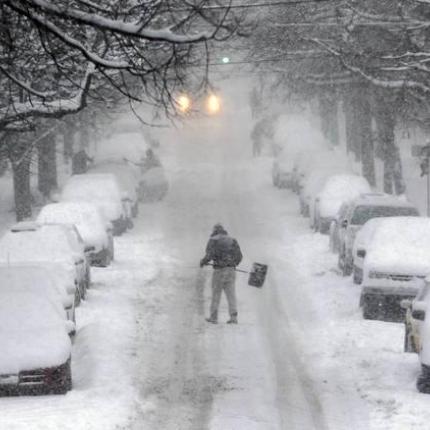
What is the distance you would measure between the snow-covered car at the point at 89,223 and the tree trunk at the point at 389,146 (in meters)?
10.5

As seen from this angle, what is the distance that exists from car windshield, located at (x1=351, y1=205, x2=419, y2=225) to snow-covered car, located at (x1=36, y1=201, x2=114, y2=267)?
227 inches

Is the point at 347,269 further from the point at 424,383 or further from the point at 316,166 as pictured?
the point at 316,166

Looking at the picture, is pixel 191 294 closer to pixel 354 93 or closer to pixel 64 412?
pixel 64 412

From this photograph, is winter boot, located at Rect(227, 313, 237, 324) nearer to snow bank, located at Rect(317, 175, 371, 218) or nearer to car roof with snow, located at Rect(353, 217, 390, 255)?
car roof with snow, located at Rect(353, 217, 390, 255)

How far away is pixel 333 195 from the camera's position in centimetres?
3422

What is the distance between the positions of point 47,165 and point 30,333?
28.1 metres

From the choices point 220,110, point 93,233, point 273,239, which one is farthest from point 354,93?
point 220,110

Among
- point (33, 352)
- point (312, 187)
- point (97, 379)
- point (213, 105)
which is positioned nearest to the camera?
point (33, 352)

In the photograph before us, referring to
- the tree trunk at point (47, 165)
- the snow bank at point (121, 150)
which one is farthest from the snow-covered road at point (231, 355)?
→ the snow bank at point (121, 150)

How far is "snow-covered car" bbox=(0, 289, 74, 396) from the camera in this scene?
14.0 meters

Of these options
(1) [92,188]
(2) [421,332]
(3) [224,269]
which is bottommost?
(2) [421,332]

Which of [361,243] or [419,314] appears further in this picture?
[361,243]

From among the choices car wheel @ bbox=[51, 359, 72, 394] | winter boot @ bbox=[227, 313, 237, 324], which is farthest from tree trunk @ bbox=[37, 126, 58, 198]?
car wheel @ bbox=[51, 359, 72, 394]

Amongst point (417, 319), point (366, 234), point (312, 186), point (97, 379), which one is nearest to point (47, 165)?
point (312, 186)
